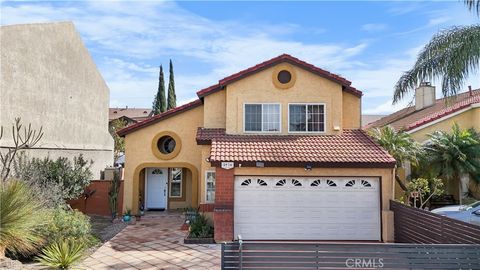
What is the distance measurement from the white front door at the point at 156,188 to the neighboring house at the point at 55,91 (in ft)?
18.6

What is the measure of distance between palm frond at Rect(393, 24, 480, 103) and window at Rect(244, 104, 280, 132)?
20.9ft

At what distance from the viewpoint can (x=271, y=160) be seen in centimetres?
1463

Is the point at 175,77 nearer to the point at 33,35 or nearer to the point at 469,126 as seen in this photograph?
the point at 33,35

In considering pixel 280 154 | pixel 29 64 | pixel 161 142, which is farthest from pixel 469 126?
pixel 29 64

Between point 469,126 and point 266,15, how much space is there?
16576 mm

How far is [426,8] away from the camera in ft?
48.8

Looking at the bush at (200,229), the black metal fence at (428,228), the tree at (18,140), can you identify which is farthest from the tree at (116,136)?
the black metal fence at (428,228)

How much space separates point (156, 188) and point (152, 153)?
2775 mm

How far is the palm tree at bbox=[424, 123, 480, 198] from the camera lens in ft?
63.2

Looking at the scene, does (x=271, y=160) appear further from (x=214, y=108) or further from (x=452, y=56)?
(x=452, y=56)

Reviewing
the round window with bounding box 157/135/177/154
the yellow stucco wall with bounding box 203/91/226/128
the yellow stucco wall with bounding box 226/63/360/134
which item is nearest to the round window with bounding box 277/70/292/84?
the yellow stucco wall with bounding box 226/63/360/134

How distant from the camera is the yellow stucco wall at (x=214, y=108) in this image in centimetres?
1822

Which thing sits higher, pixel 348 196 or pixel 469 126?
pixel 469 126

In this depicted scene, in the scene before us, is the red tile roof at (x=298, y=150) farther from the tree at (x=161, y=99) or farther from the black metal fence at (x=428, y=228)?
the tree at (x=161, y=99)
